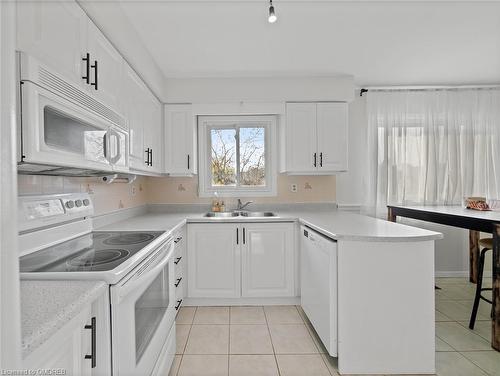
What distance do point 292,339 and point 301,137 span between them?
2.01 meters

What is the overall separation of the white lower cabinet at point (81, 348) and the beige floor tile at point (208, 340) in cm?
122

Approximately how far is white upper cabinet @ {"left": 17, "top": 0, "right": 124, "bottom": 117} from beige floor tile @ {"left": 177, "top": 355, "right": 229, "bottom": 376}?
1.77 meters

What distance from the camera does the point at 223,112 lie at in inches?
124

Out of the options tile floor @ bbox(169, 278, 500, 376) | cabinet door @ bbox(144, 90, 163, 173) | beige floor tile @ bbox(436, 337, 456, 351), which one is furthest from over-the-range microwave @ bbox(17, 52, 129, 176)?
beige floor tile @ bbox(436, 337, 456, 351)

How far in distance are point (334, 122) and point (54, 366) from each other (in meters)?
3.03

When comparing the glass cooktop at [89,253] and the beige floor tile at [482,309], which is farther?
the beige floor tile at [482,309]

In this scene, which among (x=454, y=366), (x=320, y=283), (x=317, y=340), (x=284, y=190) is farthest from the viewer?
(x=284, y=190)

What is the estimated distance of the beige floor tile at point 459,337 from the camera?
205 centimetres

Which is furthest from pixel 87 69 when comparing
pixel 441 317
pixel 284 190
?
pixel 441 317

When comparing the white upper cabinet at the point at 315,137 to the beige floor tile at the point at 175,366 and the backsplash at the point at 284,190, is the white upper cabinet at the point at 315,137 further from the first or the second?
the beige floor tile at the point at 175,366

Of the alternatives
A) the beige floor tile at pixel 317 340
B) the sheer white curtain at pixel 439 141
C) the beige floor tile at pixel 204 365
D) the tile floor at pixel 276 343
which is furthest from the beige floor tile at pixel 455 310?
the beige floor tile at pixel 204 365

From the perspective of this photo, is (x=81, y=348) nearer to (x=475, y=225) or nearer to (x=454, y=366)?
(x=454, y=366)

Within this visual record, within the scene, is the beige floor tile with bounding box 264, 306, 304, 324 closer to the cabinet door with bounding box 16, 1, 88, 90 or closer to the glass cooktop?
the glass cooktop

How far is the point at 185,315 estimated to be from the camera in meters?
2.62
